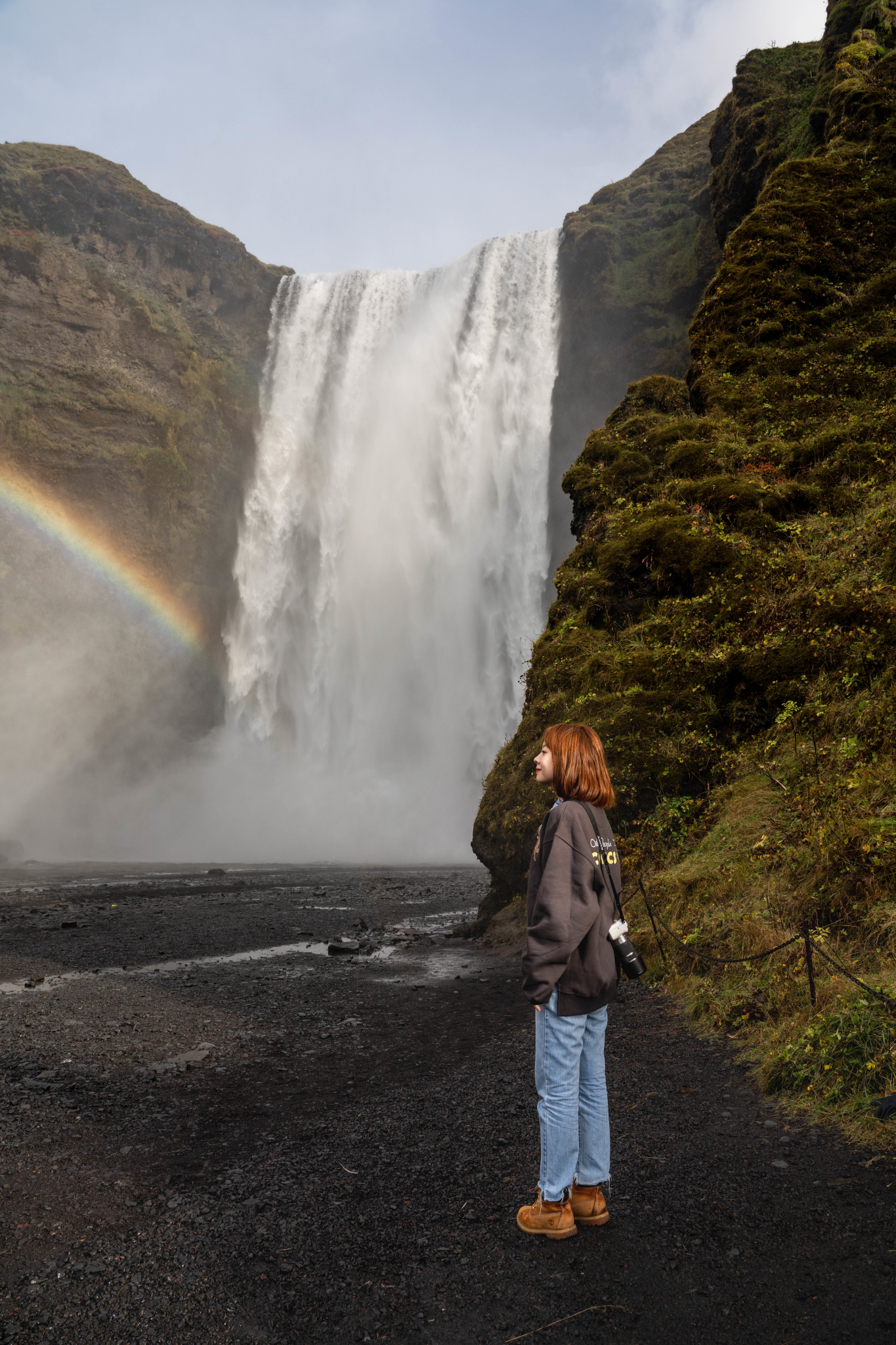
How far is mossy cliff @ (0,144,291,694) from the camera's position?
44250 mm

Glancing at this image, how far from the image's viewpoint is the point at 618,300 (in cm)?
4250

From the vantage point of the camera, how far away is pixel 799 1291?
2.65 meters

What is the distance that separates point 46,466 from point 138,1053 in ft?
149

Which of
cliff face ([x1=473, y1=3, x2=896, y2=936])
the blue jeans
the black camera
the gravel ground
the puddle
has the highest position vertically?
cliff face ([x1=473, y1=3, x2=896, y2=936])

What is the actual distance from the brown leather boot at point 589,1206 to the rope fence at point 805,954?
188 cm

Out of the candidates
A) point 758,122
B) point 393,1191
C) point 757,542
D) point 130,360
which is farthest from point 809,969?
point 130,360

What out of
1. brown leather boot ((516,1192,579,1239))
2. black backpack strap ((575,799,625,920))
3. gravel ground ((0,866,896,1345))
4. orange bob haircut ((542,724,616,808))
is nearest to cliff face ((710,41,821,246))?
orange bob haircut ((542,724,616,808))

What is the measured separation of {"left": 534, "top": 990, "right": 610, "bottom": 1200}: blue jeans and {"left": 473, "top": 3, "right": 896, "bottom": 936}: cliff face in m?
3.04

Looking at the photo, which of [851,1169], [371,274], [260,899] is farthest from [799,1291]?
[371,274]

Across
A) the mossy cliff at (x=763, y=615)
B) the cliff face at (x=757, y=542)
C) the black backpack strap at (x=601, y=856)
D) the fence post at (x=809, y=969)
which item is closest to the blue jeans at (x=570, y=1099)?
the black backpack strap at (x=601, y=856)

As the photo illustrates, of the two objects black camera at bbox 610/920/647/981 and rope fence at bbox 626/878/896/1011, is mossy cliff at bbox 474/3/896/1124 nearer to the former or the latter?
rope fence at bbox 626/878/896/1011

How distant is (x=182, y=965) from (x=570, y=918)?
9.43 metres

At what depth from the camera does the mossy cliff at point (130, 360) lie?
44250 millimetres

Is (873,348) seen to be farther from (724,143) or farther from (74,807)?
(74,807)
